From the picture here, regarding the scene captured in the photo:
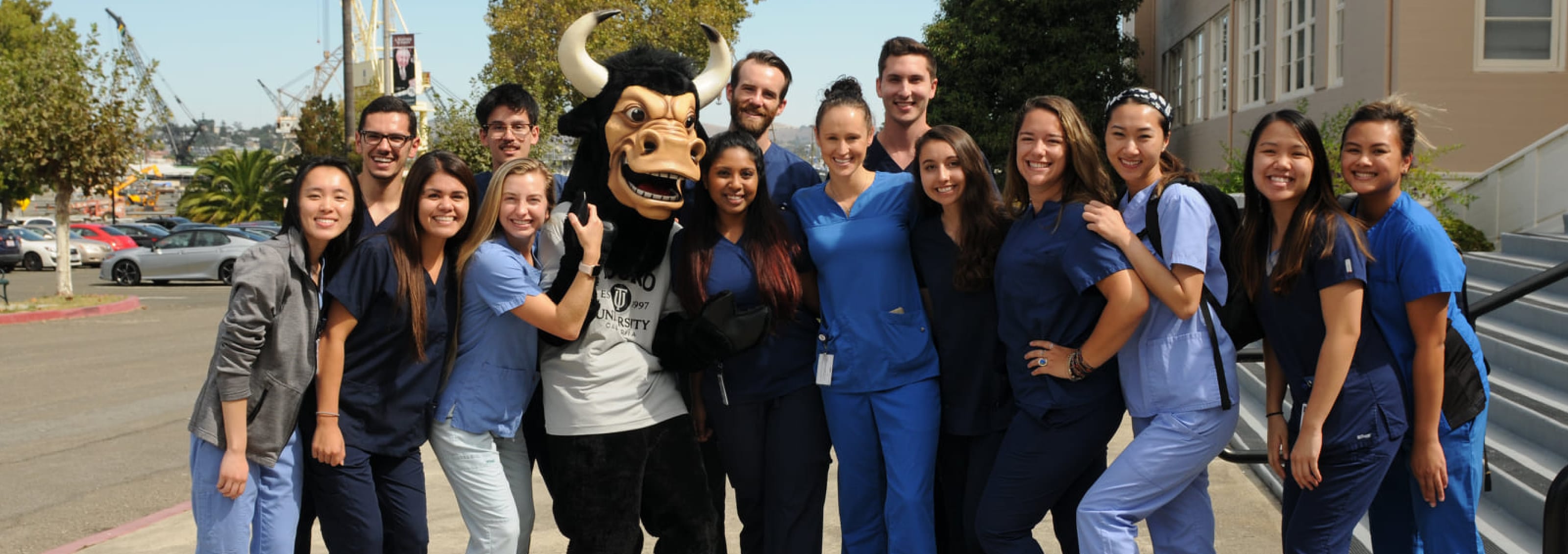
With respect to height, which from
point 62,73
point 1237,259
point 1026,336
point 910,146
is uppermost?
point 62,73

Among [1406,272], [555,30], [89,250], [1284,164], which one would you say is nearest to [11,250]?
[89,250]

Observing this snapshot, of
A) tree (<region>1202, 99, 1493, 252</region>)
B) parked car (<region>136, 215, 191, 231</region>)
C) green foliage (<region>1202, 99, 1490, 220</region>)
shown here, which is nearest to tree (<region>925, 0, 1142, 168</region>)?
green foliage (<region>1202, 99, 1490, 220</region>)

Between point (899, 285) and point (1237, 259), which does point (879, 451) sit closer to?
point (899, 285)

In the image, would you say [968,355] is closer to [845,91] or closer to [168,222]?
[845,91]

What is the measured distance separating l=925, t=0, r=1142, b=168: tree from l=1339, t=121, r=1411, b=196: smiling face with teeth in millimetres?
19787

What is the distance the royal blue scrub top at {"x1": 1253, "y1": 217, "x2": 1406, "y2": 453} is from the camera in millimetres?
3400

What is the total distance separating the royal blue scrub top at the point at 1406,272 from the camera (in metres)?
3.37

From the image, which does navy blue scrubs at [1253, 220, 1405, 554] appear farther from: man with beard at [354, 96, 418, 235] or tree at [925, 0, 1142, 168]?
tree at [925, 0, 1142, 168]

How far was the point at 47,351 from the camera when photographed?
43.5 feet

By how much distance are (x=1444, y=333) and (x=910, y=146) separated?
2270 millimetres

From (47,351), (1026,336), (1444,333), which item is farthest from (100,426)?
(1444,333)

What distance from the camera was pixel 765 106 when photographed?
5.06m

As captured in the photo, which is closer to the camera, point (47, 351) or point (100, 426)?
point (100, 426)

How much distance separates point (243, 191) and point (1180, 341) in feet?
147
